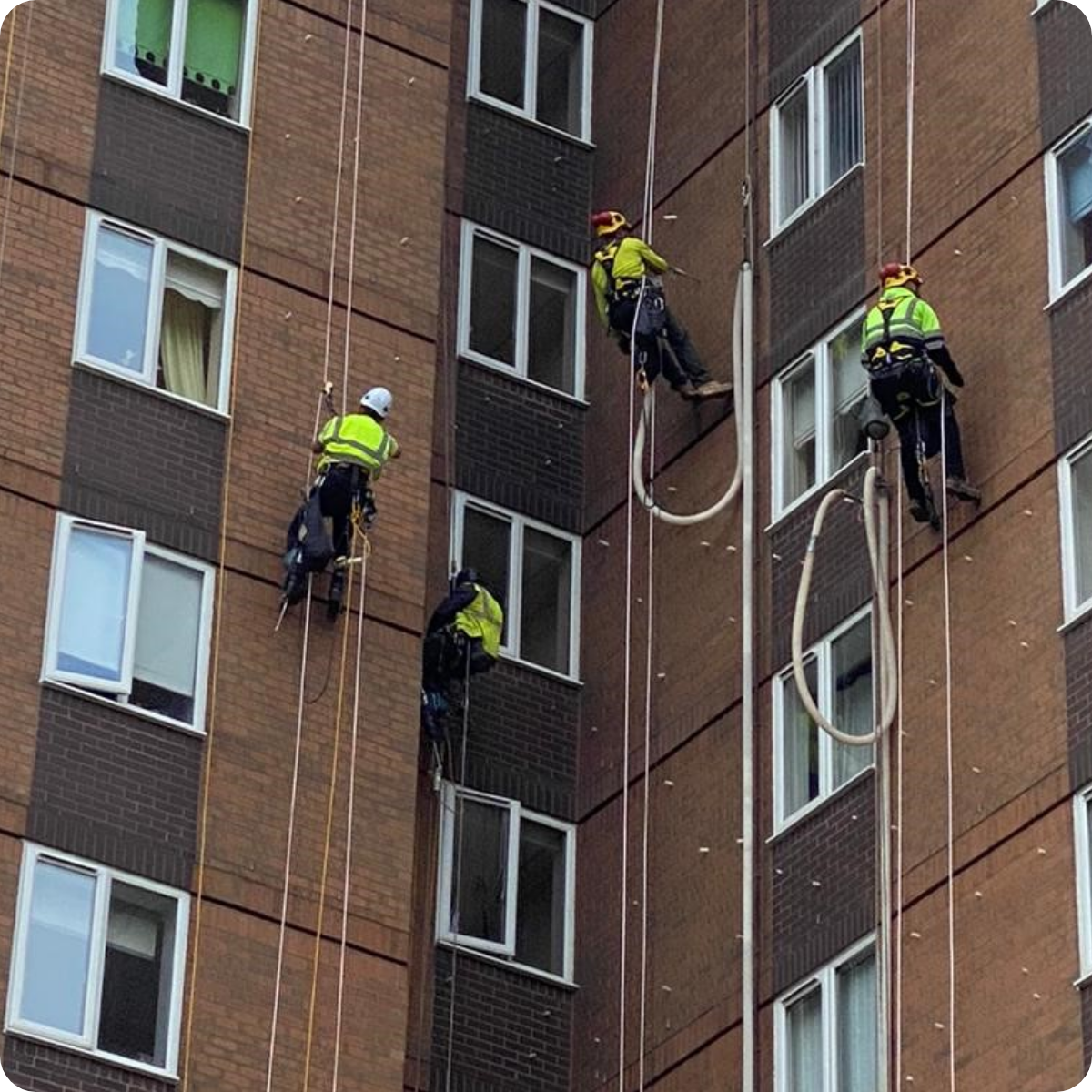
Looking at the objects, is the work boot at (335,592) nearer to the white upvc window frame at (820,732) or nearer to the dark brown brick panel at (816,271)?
the white upvc window frame at (820,732)

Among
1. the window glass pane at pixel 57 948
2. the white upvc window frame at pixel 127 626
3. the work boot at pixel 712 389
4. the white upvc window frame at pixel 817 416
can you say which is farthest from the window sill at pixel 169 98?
the window glass pane at pixel 57 948

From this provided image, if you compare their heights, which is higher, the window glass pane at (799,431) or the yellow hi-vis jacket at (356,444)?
the window glass pane at (799,431)

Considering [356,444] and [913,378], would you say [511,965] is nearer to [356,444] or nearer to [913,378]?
[356,444]

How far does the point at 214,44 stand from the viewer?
117 ft

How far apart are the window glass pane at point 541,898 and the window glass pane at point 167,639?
14.4 feet

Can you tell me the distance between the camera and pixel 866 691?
33.1 metres

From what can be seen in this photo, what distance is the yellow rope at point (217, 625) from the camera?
30867 millimetres

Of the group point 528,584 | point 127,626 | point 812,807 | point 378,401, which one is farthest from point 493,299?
point 127,626

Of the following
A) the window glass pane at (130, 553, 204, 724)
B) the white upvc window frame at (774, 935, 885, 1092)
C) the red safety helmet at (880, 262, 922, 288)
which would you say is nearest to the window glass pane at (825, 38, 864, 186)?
the red safety helmet at (880, 262, 922, 288)

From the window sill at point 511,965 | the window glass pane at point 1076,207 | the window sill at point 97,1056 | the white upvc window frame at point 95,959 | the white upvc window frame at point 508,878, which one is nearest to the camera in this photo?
the window sill at point 97,1056

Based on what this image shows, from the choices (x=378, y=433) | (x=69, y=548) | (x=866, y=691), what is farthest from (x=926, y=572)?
(x=69, y=548)

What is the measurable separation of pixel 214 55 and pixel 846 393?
637 cm

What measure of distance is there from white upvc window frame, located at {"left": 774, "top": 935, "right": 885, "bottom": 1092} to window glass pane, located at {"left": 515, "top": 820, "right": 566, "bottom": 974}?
315 centimetres

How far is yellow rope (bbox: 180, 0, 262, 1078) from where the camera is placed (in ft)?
101
